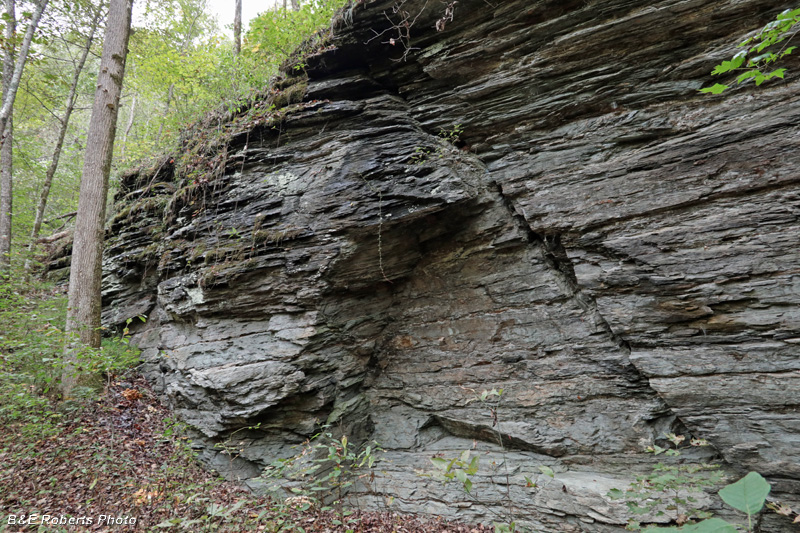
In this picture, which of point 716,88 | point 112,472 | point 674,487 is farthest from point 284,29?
point 674,487

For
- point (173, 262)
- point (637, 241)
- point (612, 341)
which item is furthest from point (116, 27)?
point (612, 341)

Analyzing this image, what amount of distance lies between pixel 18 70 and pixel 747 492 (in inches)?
547

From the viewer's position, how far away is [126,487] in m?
4.74

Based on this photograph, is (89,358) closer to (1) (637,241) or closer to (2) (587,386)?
(2) (587,386)

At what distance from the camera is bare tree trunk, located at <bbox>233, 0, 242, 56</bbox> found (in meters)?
12.4

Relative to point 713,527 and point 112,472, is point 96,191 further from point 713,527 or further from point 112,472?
point 713,527

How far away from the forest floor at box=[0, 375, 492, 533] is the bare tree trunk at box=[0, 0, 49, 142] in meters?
6.87

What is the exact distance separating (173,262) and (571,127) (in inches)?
304

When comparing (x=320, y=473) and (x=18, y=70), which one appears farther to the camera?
(x=18, y=70)

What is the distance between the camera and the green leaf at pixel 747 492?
4.44 feet

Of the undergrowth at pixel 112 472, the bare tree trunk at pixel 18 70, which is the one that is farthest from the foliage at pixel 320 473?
the bare tree trunk at pixel 18 70

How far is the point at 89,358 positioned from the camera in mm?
5840

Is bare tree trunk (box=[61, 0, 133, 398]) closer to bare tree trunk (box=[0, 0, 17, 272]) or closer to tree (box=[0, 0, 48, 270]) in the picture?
tree (box=[0, 0, 48, 270])

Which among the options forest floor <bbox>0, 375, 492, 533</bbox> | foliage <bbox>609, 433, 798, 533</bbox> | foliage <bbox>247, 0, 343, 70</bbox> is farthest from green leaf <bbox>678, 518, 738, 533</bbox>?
foliage <bbox>247, 0, 343, 70</bbox>
